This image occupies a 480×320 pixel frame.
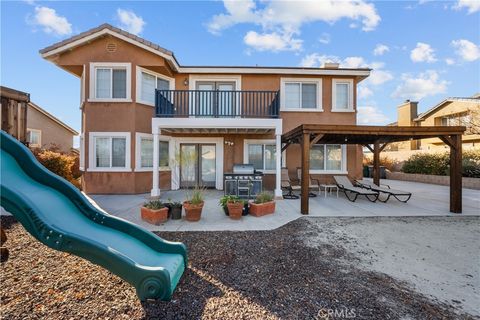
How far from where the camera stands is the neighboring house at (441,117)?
19.6m

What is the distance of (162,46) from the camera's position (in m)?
9.62

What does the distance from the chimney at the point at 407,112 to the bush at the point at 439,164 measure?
1387cm

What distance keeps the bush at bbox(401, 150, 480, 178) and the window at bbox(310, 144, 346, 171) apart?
804cm

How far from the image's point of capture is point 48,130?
20.6 meters

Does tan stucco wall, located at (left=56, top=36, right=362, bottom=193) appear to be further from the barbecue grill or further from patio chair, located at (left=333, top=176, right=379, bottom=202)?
patio chair, located at (left=333, top=176, right=379, bottom=202)

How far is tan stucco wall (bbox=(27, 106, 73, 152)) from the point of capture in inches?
742

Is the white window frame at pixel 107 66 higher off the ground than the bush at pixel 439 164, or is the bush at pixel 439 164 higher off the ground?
the white window frame at pixel 107 66

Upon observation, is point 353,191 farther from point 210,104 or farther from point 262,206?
point 210,104

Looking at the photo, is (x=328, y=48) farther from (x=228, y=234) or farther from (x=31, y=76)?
(x=31, y=76)

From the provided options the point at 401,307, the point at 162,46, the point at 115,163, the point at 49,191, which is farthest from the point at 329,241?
the point at 162,46

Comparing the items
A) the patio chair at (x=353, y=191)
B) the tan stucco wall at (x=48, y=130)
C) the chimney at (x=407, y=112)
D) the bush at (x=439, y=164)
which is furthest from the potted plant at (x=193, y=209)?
the chimney at (x=407, y=112)

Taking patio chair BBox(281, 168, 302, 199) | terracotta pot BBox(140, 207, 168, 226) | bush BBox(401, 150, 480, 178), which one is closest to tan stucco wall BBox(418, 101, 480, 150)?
bush BBox(401, 150, 480, 178)

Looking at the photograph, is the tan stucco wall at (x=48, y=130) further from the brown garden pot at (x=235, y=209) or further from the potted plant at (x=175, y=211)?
the brown garden pot at (x=235, y=209)

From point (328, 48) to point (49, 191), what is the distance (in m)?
14.9
